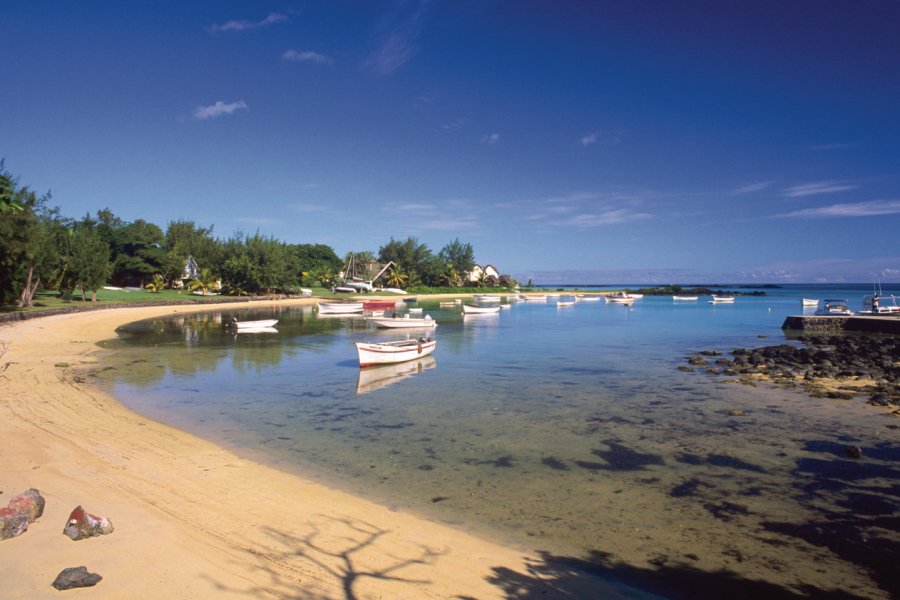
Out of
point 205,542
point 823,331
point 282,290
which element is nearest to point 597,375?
point 205,542

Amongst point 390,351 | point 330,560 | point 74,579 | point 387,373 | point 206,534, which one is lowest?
point 387,373

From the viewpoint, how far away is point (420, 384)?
23328 millimetres

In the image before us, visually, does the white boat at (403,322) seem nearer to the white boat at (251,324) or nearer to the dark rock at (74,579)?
the white boat at (251,324)

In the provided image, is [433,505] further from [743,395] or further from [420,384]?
[743,395]

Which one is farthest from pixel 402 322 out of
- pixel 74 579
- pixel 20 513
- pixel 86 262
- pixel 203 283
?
pixel 203 283

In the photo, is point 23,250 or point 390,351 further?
point 23,250

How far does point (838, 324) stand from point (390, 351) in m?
47.2

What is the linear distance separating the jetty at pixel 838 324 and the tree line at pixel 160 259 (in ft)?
200

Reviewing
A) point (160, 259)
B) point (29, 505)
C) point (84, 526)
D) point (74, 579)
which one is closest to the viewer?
point (74, 579)

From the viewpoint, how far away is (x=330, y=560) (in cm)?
753

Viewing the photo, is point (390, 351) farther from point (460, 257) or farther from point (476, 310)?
point (460, 257)

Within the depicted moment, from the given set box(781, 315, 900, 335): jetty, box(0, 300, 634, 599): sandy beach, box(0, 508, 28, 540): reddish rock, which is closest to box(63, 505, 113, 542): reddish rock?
box(0, 300, 634, 599): sandy beach

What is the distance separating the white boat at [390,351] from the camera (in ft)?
84.5

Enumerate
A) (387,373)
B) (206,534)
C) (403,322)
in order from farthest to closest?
(403,322), (387,373), (206,534)
